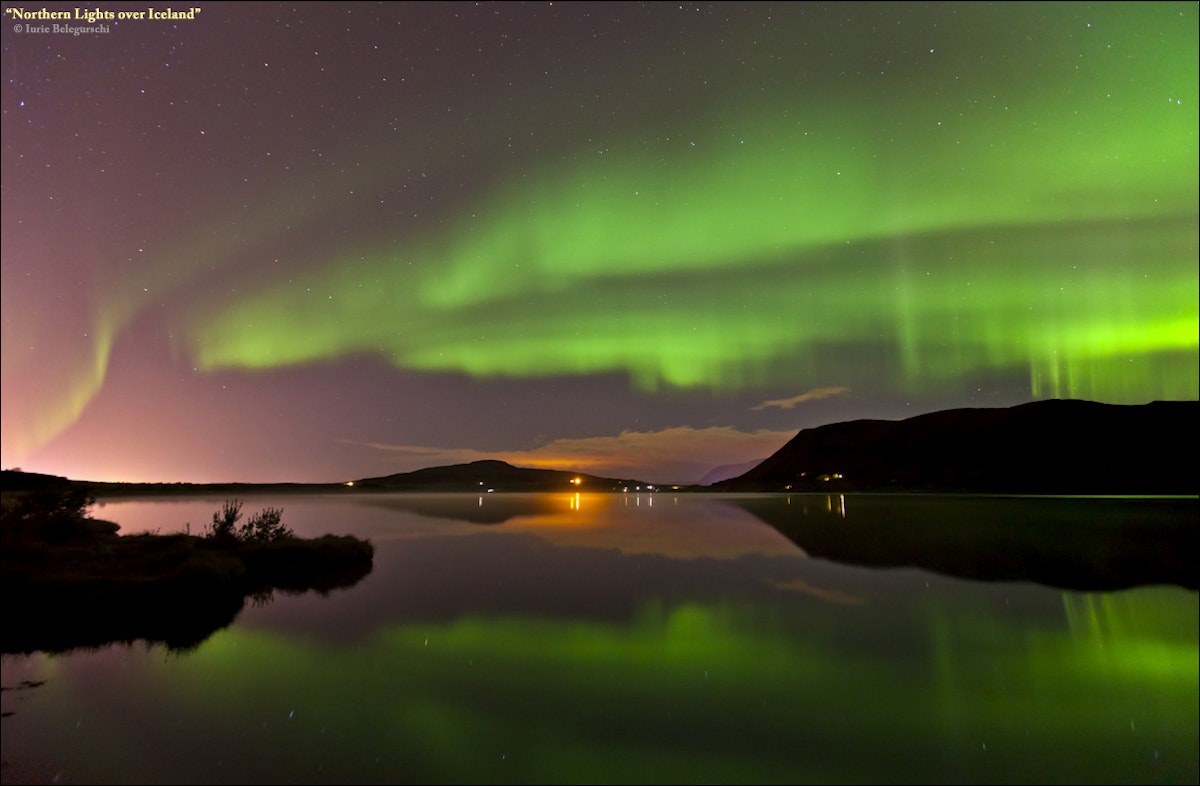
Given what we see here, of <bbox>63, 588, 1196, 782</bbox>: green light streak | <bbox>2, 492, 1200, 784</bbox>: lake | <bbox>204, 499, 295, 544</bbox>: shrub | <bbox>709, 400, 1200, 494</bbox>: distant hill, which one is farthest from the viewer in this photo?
<bbox>709, 400, 1200, 494</bbox>: distant hill

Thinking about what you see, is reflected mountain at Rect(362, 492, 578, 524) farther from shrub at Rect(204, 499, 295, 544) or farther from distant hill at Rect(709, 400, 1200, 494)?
distant hill at Rect(709, 400, 1200, 494)

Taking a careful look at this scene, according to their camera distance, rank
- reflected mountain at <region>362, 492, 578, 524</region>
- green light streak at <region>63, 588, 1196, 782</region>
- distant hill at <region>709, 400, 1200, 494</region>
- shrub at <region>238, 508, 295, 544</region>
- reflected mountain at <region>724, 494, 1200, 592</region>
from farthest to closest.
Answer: distant hill at <region>709, 400, 1200, 494</region>, reflected mountain at <region>362, 492, 578, 524</region>, shrub at <region>238, 508, 295, 544</region>, reflected mountain at <region>724, 494, 1200, 592</region>, green light streak at <region>63, 588, 1196, 782</region>

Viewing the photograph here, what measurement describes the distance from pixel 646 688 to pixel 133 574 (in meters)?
18.4

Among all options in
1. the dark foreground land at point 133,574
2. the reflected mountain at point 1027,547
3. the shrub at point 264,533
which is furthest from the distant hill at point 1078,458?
Result: the dark foreground land at point 133,574

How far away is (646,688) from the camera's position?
12.0 metres

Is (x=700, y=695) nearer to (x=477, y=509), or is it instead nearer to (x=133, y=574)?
(x=133, y=574)

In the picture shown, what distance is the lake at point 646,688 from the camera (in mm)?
8664

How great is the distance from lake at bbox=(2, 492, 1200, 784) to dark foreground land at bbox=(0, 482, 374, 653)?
54.2 inches

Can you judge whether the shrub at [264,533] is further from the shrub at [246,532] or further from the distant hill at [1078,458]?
the distant hill at [1078,458]

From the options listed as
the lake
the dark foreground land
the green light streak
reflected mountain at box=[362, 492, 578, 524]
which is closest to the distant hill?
reflected mountain at box=[362, 492, 578, 524]

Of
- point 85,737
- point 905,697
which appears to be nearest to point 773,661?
point 905,697

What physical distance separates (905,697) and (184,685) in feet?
42.8

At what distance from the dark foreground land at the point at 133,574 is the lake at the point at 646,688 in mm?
1377

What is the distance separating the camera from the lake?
28.4 ft
